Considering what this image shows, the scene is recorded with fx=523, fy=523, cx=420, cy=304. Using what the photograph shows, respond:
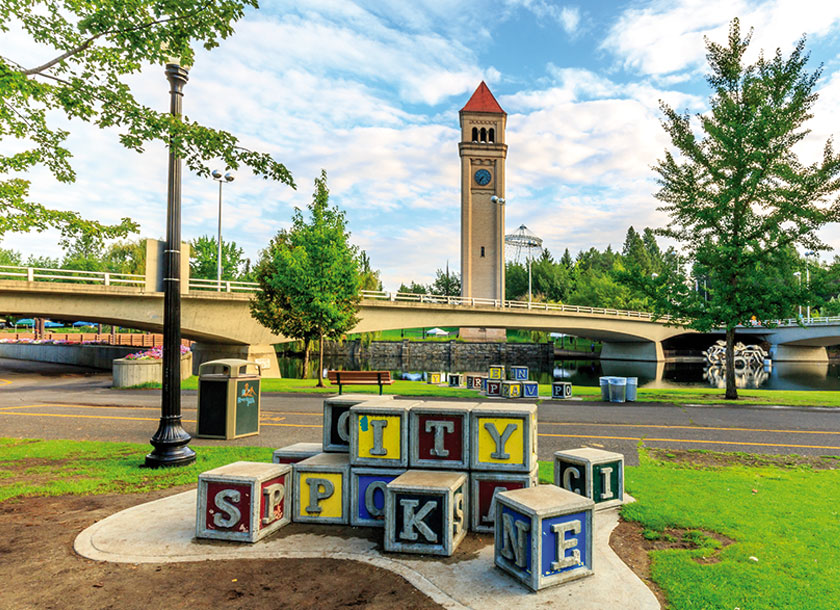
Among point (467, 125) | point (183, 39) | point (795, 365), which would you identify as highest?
point (467, 125)

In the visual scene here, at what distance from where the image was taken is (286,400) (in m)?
17.6

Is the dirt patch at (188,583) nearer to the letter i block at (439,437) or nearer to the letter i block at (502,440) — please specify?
the letter i block at (439,437)

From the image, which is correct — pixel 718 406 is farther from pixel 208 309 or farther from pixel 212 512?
pixel 208 309

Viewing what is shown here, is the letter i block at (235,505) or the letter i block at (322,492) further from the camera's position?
the letter i block at (322,492)

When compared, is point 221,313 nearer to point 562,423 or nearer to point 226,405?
point 226,405

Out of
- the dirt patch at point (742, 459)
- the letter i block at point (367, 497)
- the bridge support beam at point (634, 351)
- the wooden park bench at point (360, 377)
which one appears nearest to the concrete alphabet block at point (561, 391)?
the wooden park bench at point (360, 377)

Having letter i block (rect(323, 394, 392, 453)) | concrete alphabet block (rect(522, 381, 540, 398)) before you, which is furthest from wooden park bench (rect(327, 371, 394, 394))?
letter i block (rect(323, 394, 392, 453))

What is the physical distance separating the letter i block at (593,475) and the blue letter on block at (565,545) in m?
1.69

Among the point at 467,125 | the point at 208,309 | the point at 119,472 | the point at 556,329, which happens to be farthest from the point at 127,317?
the point at 467,125

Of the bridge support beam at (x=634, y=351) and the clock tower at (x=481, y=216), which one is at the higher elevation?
the clock tower at (x=481, y=216)

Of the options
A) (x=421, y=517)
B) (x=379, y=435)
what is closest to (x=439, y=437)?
(x=379, y=435)

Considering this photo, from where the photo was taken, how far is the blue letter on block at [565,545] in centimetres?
438

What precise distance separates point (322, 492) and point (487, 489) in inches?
72.6

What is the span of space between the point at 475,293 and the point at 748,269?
54.6m
